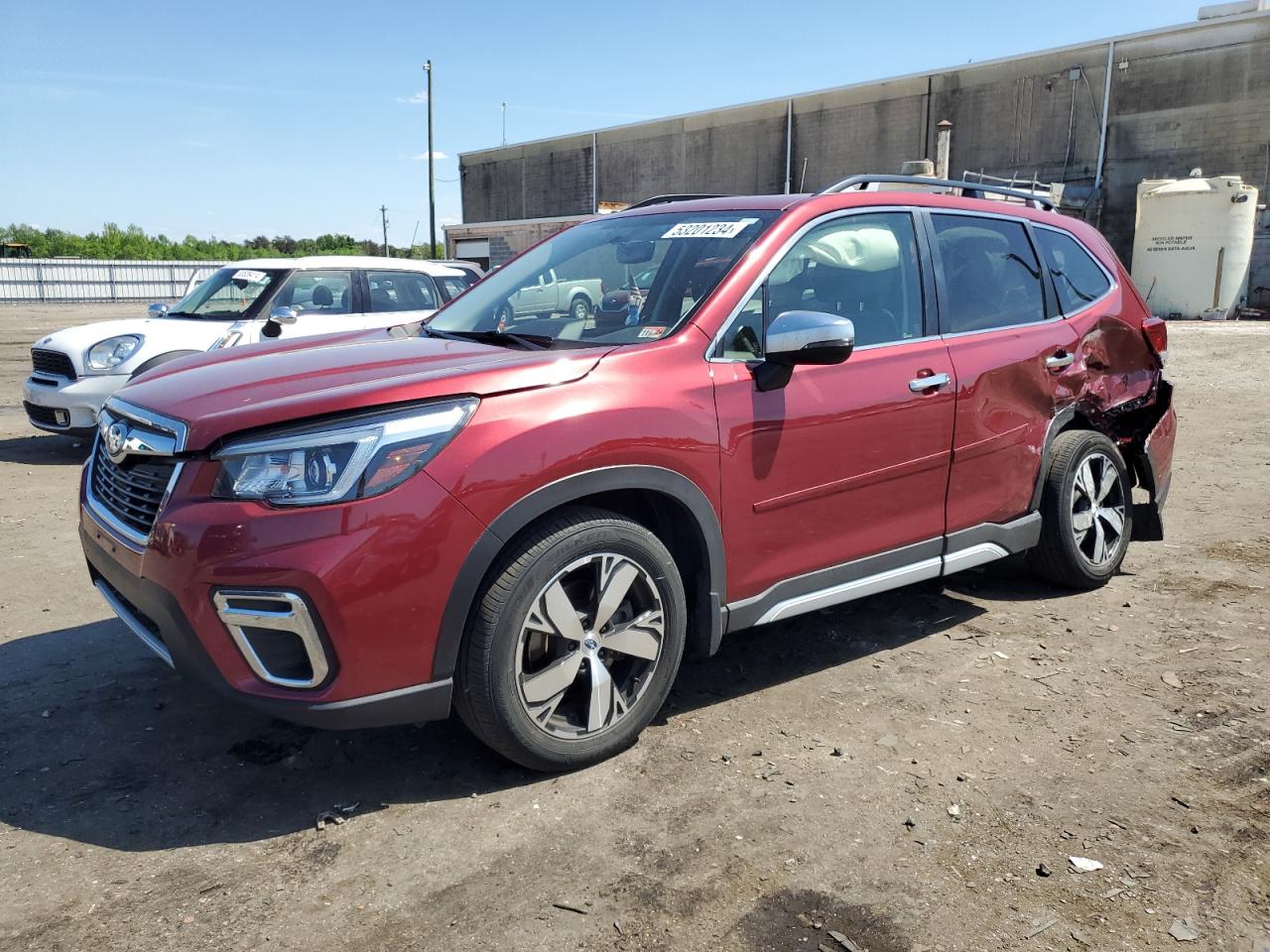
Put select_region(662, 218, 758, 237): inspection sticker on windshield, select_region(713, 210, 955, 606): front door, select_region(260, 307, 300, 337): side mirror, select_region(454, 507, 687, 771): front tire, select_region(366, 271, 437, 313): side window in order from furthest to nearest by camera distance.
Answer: select_region(366, 271, 437, 313): side window → select_region(260, 307, 300, 337): side mirror → select_region(662, 218, 758, 237): inspection sticker on windshield → select_region(713, 210, 955, 606): front door → select_region(454, 507, 687, 771): front tire

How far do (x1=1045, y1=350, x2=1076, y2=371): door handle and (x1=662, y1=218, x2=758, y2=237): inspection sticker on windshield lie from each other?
66.9 inches

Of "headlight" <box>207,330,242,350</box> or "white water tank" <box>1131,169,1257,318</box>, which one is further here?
"white water tank" <box>1131,169,1257,318</box>

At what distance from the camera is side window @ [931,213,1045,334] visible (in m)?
4.26

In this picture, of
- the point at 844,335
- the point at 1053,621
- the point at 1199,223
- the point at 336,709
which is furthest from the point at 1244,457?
the point at 1199,223

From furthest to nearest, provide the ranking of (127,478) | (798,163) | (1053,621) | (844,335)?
(798,163) → (1053,621) → (844,335) → (127,478)

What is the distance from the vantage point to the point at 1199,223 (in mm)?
24047

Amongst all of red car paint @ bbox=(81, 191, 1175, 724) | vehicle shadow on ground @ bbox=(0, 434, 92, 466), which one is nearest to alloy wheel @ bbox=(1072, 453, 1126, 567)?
red car paint @ bbox=(81, 191, 1175, 724)

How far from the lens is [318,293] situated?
9.30 meters

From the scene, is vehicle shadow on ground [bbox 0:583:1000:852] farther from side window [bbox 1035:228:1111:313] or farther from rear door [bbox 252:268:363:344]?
rear door [bbox 252:268:363:344]

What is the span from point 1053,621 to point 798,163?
1450 inches

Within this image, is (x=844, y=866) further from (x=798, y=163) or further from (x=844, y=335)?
(x=798, y=163)

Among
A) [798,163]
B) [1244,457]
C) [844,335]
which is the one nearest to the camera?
[844,335]

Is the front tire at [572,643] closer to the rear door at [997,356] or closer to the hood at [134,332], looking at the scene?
the rear door at [997,356]

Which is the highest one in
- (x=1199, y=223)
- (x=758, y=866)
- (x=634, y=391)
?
(x=1199, y=223)
